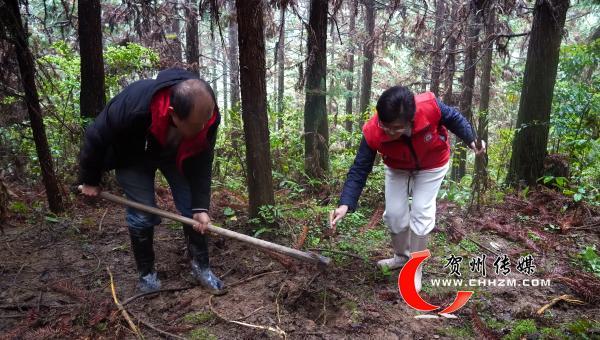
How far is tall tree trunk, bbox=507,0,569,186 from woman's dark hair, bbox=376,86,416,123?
4347 millimetres

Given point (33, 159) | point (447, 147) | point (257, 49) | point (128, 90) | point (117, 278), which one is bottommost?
point (117, 278)

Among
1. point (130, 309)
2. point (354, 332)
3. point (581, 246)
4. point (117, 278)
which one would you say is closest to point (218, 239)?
point (117, 278)

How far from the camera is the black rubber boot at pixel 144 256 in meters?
3.50

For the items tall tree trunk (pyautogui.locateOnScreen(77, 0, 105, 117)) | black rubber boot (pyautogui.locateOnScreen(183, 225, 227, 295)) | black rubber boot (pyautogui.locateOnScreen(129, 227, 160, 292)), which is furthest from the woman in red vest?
tall tree trunk (pyautogui.locateOnScreen(77, 0, 105, 117))

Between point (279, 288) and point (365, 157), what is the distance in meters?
1.38

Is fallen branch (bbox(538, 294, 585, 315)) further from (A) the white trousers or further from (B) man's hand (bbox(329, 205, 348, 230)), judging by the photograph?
(B) man's hand (bbox(329, 205, 348, 230))

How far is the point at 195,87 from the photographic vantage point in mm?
2768

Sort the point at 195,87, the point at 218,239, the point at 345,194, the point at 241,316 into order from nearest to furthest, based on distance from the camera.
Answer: the point at 195,87, the point at 241,316, the point at 345,194, the point at 218,239

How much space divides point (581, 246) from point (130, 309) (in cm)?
469

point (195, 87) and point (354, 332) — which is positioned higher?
point (195, 87)

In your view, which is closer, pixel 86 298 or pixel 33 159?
pixel 86 298

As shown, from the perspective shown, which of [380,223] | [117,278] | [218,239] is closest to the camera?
[117,278]

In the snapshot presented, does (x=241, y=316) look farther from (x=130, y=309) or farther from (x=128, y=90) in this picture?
(x=128, y=90)

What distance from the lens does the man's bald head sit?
2730 millimetres
